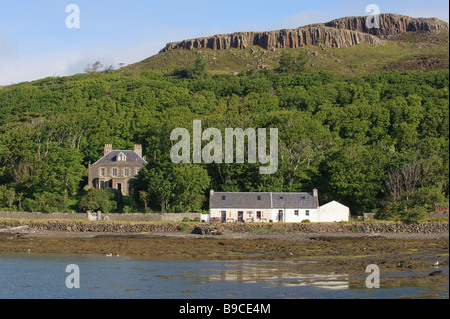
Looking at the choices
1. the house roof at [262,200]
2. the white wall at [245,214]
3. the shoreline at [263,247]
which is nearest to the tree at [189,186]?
the house roof at [262,200]

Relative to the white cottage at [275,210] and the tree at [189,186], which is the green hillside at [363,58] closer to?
the tree at [189,186]

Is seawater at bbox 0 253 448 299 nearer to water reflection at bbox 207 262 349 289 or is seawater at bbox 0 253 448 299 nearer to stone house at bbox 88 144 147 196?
water reflection at bbox 207 262 349 289

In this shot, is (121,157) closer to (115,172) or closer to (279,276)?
(115,172)

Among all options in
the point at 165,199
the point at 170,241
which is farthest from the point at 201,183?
the point at 170,241

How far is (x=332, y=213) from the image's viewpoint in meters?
60.9

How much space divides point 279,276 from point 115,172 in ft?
153

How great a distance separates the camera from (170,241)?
5106cm

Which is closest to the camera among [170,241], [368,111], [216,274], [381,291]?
[381,291]

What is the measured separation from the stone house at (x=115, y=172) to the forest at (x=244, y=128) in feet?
7.06

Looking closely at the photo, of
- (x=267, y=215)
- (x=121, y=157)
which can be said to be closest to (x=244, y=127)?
(x=121, y=157)

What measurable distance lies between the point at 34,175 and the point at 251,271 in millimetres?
40478

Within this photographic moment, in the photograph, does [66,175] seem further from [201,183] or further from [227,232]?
[227,232]

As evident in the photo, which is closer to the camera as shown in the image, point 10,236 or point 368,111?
point 10,236

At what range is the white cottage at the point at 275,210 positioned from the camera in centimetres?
6091
